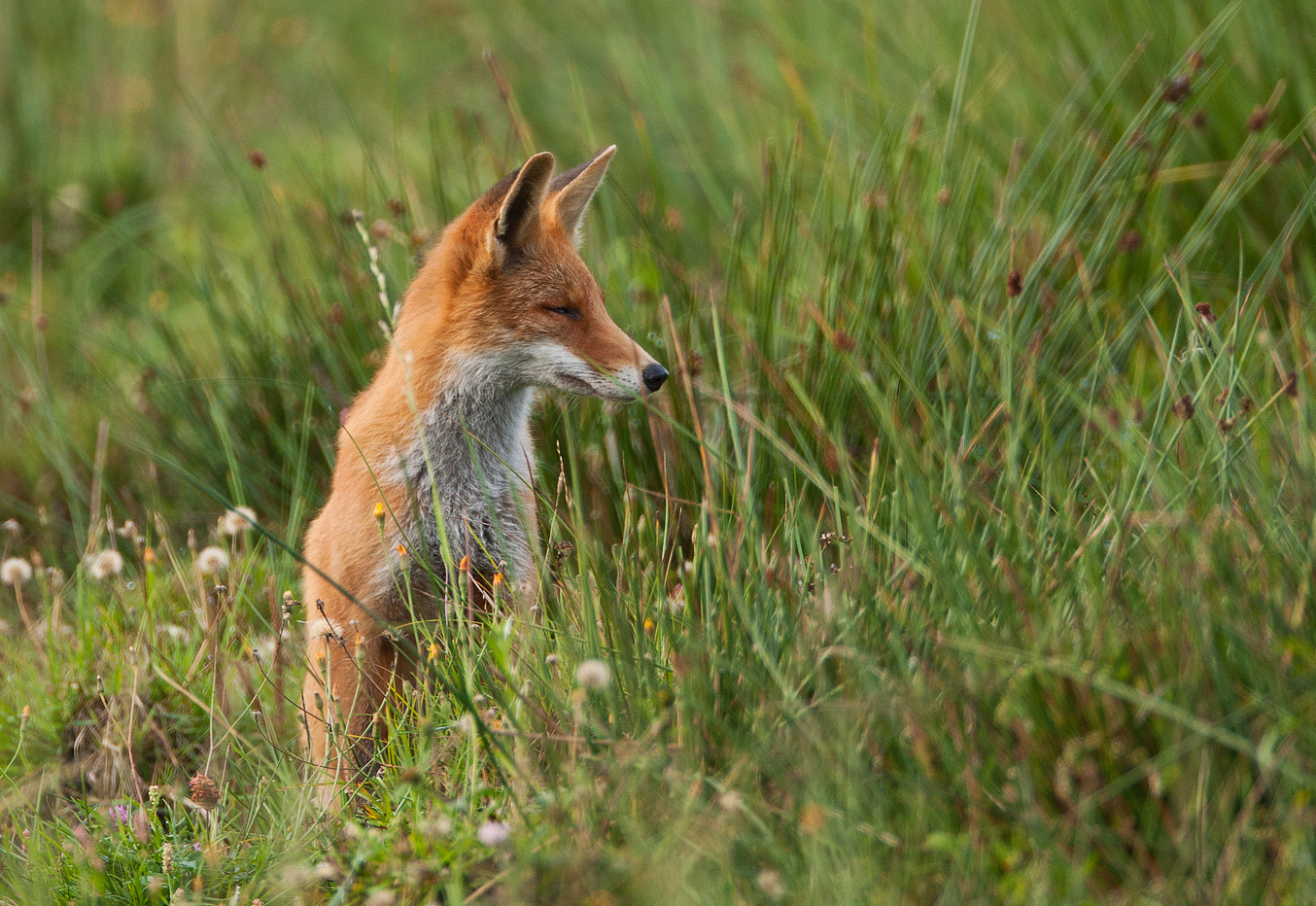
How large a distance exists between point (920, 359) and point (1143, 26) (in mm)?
2971

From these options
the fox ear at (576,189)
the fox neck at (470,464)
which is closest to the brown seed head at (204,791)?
the fox neck at (470,464)

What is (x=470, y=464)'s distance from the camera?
13.3ft

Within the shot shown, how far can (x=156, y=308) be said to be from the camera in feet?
26.0

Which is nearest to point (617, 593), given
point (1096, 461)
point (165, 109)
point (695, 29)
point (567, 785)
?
point (567, 785)

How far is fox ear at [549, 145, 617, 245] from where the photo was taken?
4395mm

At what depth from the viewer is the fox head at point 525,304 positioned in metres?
3.97

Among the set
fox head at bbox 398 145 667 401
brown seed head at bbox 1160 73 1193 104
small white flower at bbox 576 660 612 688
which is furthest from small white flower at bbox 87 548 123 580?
brown seed head at bbox 1160 73 1193 104

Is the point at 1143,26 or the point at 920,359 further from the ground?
the point at 1143,26

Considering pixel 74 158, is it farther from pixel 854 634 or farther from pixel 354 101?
pixel 854 634

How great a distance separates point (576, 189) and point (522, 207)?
472 mm

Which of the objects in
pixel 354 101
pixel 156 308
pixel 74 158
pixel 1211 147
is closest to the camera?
pixel 1211 147

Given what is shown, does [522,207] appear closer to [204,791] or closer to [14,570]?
[204,791]

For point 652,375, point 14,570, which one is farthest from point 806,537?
point 14,570

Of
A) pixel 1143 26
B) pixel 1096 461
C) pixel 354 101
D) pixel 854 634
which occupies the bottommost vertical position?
pixel 1096 461
